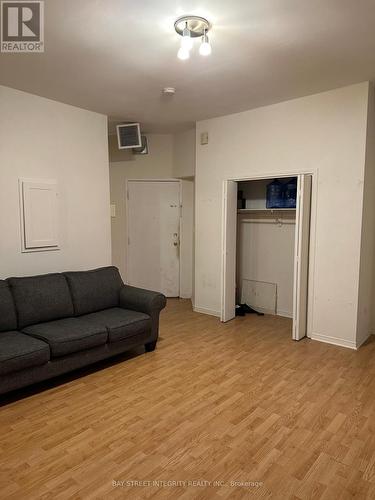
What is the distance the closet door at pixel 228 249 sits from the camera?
434 centimetres

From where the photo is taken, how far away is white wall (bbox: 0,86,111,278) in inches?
134

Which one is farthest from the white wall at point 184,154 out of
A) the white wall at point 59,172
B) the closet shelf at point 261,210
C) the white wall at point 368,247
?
the white wall at point 368,247

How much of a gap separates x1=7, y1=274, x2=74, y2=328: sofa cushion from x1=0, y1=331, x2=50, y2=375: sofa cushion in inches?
13.1

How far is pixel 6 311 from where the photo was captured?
9.69ft

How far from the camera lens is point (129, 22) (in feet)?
7.49

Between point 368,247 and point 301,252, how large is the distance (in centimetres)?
74

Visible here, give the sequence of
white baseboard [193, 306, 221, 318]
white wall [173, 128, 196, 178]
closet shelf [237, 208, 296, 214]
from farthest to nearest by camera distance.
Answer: white wall [173, 128, 196, 178] → white baseboard [193, 306, 221, 318] → closet shelf [237, 208, 296, 214]

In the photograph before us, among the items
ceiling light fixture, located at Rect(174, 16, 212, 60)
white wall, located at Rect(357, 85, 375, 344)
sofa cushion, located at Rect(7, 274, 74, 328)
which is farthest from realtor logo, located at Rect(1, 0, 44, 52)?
A: white wall, located at Rect(357, 85, 375, 344)

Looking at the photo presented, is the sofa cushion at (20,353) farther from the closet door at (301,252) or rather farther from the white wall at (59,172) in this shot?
the closet door at (301,252)

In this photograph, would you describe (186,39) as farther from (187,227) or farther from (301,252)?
(187,227)

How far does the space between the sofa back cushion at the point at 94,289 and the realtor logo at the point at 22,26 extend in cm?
207

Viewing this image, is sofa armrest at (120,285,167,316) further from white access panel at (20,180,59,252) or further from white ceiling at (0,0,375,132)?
white ceiling at (0,0,375,132)

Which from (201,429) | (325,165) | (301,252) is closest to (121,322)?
(201,429)

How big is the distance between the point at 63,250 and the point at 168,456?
2627mm
